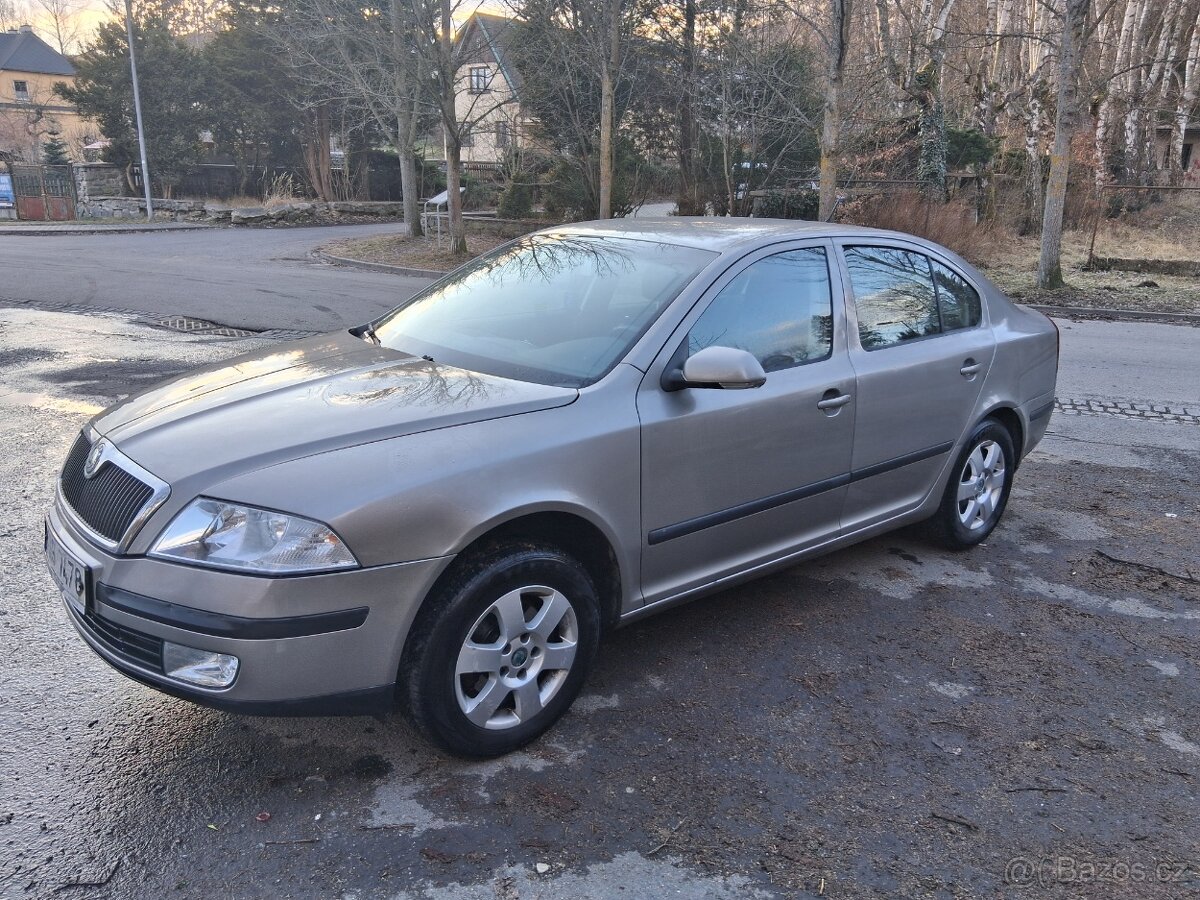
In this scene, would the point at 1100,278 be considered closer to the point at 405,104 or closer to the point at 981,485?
the point at 405,104

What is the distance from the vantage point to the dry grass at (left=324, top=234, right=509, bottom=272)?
19.3m

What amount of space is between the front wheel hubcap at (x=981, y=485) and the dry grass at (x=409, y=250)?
46.5ft

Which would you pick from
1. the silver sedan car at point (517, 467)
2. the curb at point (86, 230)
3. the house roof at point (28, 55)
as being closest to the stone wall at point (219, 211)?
the curb at point (86, 230)

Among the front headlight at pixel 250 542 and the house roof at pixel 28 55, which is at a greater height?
the house roof at pixel 28 55

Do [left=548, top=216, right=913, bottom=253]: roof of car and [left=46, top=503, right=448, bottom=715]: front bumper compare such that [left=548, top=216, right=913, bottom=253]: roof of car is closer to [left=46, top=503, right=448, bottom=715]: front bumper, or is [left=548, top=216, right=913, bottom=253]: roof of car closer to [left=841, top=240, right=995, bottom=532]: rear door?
[left=841, top=240, right=995, bottom=532]: rear door

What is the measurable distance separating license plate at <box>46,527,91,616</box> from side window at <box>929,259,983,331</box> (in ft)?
12.5

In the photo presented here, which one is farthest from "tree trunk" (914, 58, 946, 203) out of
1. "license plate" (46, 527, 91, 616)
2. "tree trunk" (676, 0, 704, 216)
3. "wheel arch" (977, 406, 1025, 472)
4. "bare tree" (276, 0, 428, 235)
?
"license plate" (46, 527, 91, 616)

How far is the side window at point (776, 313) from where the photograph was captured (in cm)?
367

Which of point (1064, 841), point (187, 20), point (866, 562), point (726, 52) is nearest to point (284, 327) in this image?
point (866, 562)

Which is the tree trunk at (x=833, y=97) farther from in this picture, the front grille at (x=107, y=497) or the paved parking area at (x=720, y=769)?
the front grille at (x=107, y=497)

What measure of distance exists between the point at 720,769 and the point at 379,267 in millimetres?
17353

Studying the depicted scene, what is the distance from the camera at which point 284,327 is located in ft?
36.7

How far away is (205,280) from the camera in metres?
15.5

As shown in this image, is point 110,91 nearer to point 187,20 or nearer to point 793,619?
point 187,20
